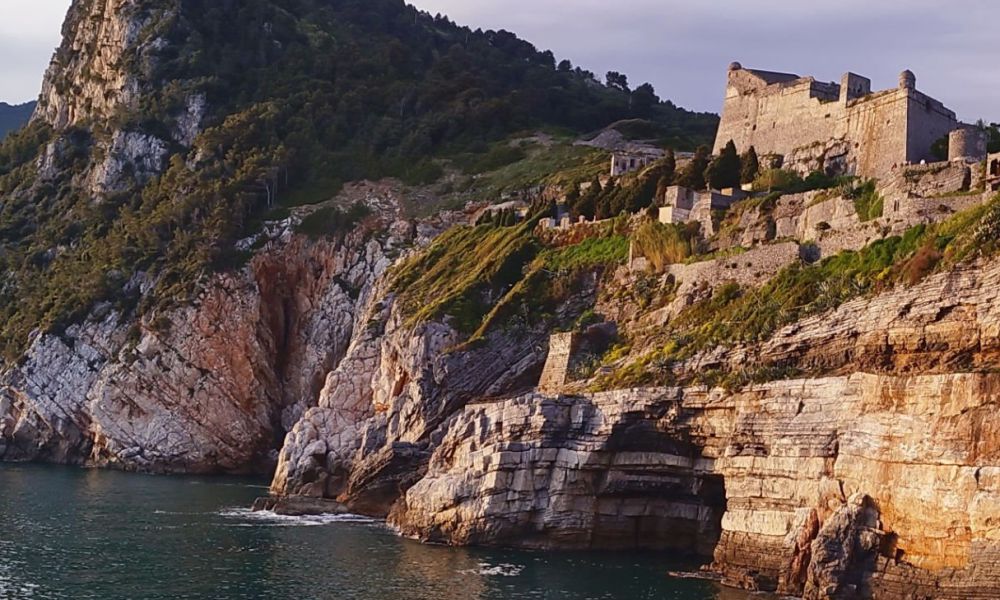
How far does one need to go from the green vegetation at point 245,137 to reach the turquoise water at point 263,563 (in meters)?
40.0

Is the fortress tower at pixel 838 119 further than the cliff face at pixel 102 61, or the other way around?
the cliff face at pixel 102 61

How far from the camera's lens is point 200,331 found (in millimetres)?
100000

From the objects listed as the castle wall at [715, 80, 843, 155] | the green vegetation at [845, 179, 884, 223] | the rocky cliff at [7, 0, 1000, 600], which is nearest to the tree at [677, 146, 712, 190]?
the castle wall at [715, 80, 843, 155]

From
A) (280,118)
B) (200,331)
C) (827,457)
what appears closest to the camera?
(827,457)

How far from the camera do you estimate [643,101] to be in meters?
153

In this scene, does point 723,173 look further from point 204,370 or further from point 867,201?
point 204,370

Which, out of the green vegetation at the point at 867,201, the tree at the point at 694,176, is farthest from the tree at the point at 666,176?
the green vegetation at the point at 867,201

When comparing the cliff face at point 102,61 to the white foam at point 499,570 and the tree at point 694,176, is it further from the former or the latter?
the white foam at point 499,570

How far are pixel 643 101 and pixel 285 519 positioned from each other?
314 feet

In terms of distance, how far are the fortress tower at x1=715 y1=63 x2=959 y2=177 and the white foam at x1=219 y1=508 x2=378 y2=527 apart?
31.5 meters

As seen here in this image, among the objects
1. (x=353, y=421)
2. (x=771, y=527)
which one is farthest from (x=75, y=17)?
(x=771, y=527)

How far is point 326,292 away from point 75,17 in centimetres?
7532

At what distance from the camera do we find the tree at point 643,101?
149m

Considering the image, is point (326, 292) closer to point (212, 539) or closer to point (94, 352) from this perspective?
point (94, 352)
